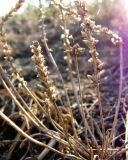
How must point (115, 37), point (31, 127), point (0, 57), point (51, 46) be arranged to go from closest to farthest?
point (115, 37)
point (31, 127)
point (0, 57)
point (51, 46)

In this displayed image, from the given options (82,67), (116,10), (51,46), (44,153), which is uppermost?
(116,10)

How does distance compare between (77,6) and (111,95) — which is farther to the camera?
(111,95)

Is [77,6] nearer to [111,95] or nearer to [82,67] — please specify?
[111,95]

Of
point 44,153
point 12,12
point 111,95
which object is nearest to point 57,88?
point 111,95

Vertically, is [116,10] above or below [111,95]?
above

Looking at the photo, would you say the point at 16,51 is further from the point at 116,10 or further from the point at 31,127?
the point at 31,127

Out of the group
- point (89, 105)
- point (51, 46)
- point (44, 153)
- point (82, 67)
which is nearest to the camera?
point (44, 153)

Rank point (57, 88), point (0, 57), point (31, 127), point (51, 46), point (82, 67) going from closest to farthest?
point (31, 127)
point (57, 88)
point (82, 67)
point (0, 57)
point (51, 46)

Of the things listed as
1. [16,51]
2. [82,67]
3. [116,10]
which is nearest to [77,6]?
[82,67]

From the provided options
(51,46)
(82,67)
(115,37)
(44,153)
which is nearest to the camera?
(115,37)
